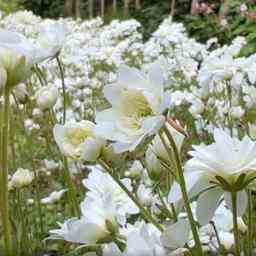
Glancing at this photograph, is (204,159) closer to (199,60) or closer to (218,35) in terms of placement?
(199,60)

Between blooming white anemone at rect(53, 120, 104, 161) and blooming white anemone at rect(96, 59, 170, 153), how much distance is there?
4cm

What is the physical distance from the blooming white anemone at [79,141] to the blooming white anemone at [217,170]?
0.40 ft

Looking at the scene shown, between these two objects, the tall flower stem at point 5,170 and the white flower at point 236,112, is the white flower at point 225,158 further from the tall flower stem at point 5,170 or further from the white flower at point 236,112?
the white flower at point 236,112

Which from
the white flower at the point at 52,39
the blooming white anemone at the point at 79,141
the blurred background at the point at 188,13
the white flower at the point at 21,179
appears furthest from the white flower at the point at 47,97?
the blurred background at the point at 188,13

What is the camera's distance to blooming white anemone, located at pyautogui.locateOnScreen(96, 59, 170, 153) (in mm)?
897

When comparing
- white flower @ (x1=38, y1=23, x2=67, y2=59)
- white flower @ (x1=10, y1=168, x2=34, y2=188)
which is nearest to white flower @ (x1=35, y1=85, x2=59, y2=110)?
white flower @ (x1=38, y1=23, x2=67, y2=59)

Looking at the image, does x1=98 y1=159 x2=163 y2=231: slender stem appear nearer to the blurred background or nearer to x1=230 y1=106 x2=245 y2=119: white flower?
x1=230 y1=106 x2=245 y2=119: white flower

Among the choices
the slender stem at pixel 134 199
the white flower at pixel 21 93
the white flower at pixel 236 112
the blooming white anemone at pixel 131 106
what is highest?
the blooming white anemone at pixel 131 106

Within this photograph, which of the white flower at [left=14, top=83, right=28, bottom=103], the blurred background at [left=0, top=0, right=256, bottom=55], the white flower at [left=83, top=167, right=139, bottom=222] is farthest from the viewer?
the blurred background at [left=0, top=0, right=256, bottom=55]

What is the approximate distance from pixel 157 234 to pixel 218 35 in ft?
25.5

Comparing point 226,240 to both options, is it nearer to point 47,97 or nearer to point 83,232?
point 83,232

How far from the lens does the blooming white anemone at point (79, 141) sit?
97 cm

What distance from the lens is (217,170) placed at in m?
0.87

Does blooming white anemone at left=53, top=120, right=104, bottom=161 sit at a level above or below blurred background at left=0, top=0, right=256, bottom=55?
above
